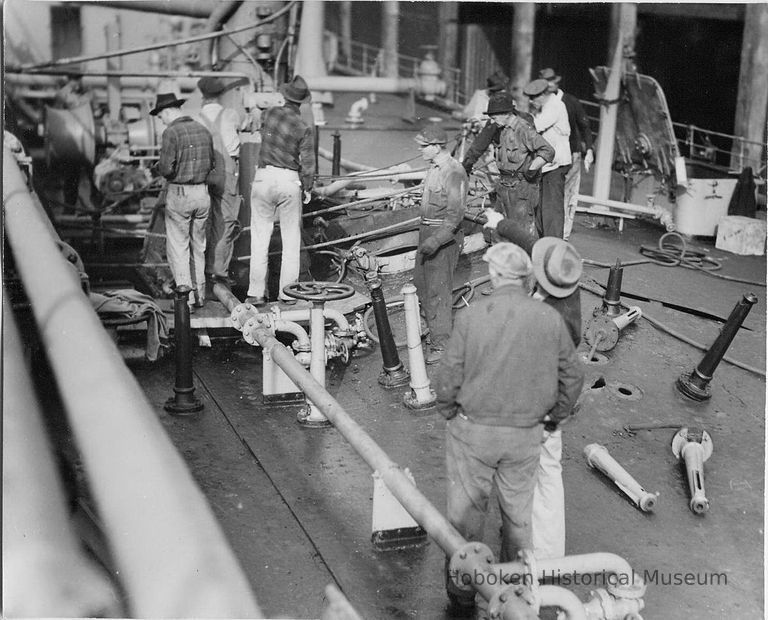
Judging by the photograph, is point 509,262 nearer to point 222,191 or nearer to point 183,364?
point 183,364

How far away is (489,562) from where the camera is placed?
4.35 metres

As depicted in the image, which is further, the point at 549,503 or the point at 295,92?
the point at 295,92

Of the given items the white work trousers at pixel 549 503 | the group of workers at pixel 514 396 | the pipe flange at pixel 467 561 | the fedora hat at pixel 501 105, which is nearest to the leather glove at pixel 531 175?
the fedora hat at pixel 501 105

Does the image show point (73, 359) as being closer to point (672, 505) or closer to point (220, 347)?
point (672, 505)

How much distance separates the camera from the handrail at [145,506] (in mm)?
2344

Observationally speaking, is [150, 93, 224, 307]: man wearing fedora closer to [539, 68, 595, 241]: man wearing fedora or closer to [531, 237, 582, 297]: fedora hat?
[539, 68, 595, 241]: man wearing fedora

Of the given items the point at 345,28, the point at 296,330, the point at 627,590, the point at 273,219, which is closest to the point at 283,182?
the point at 273,219

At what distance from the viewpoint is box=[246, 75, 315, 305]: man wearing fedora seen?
30.8ft

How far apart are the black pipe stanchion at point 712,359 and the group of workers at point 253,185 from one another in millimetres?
3902

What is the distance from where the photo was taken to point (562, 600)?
4277 millimetres

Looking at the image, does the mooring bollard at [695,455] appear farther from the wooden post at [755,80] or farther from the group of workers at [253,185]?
the wooden post at [755,80]

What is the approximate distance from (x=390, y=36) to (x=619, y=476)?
25189mm

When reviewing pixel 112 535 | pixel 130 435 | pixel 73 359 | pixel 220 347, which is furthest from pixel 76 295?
pixel 220 347

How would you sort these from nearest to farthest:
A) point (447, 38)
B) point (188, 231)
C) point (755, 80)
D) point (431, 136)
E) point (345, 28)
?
point (431, 136)
point (188, 231)
point (755, 80)
point (447, 38)
point (345, 28)
